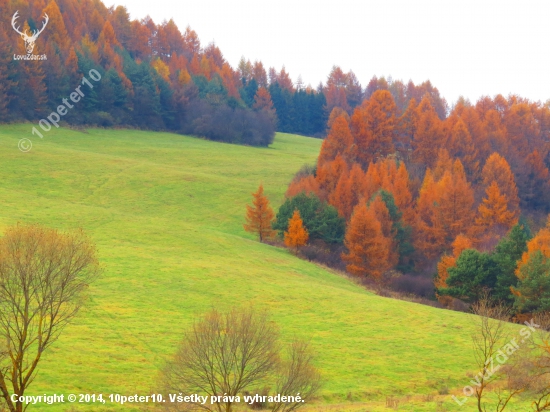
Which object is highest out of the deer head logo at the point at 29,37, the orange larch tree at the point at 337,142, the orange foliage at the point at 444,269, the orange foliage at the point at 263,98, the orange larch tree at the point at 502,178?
the deer head logo at the point at 29,37

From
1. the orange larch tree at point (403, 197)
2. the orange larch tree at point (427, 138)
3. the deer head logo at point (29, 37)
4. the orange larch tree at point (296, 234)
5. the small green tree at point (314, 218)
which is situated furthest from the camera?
the deer head logo at point (29, 37)

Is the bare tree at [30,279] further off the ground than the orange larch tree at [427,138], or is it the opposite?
the orange larch tree at [427,138]

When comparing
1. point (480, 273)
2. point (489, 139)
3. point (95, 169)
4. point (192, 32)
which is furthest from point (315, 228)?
point (192, 32)

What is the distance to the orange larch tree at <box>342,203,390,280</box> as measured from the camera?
58469 millimetres

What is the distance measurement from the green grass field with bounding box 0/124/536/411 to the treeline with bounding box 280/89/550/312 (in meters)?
8.29

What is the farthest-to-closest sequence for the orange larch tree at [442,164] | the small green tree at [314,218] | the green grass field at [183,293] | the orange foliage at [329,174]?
the orange larch tree at [442,164] < the orange foliage at [329,174] < the small green tree at [314,218] < the green grass field at [183,293]

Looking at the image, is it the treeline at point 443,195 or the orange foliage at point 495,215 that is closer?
the treeline at point 443,195

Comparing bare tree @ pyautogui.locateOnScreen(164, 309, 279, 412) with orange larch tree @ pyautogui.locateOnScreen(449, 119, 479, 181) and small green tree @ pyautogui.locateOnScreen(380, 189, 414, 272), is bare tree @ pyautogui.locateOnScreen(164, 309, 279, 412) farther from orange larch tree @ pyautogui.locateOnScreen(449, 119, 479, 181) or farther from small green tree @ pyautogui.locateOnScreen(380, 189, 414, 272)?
orange larch tree @ pyautogui.locateOnScreen(449, 119, 479, 181)

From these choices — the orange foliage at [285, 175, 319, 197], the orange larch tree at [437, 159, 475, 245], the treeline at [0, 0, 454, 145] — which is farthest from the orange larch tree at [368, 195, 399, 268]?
the treeline at [0, 0, 454, 145]

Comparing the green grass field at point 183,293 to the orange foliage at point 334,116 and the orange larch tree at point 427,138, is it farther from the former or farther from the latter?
the orange larch tree at point 427,138

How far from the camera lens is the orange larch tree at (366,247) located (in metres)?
58.5

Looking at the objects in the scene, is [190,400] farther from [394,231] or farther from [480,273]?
[394,231]

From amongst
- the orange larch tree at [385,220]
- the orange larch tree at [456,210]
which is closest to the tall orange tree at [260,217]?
the orange larch tree at [385,220]

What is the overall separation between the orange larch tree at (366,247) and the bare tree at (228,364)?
39.5 metres
